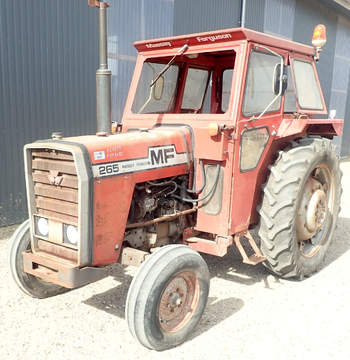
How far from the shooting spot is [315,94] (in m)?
4.27

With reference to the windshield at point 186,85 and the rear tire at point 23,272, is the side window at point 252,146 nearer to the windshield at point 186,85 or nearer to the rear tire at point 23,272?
the windshield at point 186,85

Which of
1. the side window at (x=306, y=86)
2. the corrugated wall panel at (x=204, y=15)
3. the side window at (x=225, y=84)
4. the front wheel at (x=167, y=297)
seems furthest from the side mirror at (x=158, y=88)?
the corrugated wall panel at (x=204, y=15)

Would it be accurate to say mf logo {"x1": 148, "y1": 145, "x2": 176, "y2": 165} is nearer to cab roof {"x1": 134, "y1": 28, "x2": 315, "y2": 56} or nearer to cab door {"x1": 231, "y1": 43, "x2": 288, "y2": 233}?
cab door {"x1": 231, "y1": 43, "x2": 288, "y2": 233}

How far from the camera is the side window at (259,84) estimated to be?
3.33 metres

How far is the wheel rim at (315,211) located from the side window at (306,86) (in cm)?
66

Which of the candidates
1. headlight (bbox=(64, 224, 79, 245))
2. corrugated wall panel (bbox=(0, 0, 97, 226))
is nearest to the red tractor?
headlight (bbox=(64, 224, 79, 245))

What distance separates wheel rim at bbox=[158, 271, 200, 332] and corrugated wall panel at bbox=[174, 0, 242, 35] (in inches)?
220

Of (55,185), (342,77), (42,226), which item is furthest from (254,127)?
(342,77)

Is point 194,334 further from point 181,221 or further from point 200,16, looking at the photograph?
point 200,16

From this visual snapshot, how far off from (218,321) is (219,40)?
2.27m

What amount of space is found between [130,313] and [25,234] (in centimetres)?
124

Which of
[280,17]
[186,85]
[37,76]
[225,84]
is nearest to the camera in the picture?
[186,85]

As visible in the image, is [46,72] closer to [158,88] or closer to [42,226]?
[158,88]

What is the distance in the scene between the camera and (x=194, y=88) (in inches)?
171
